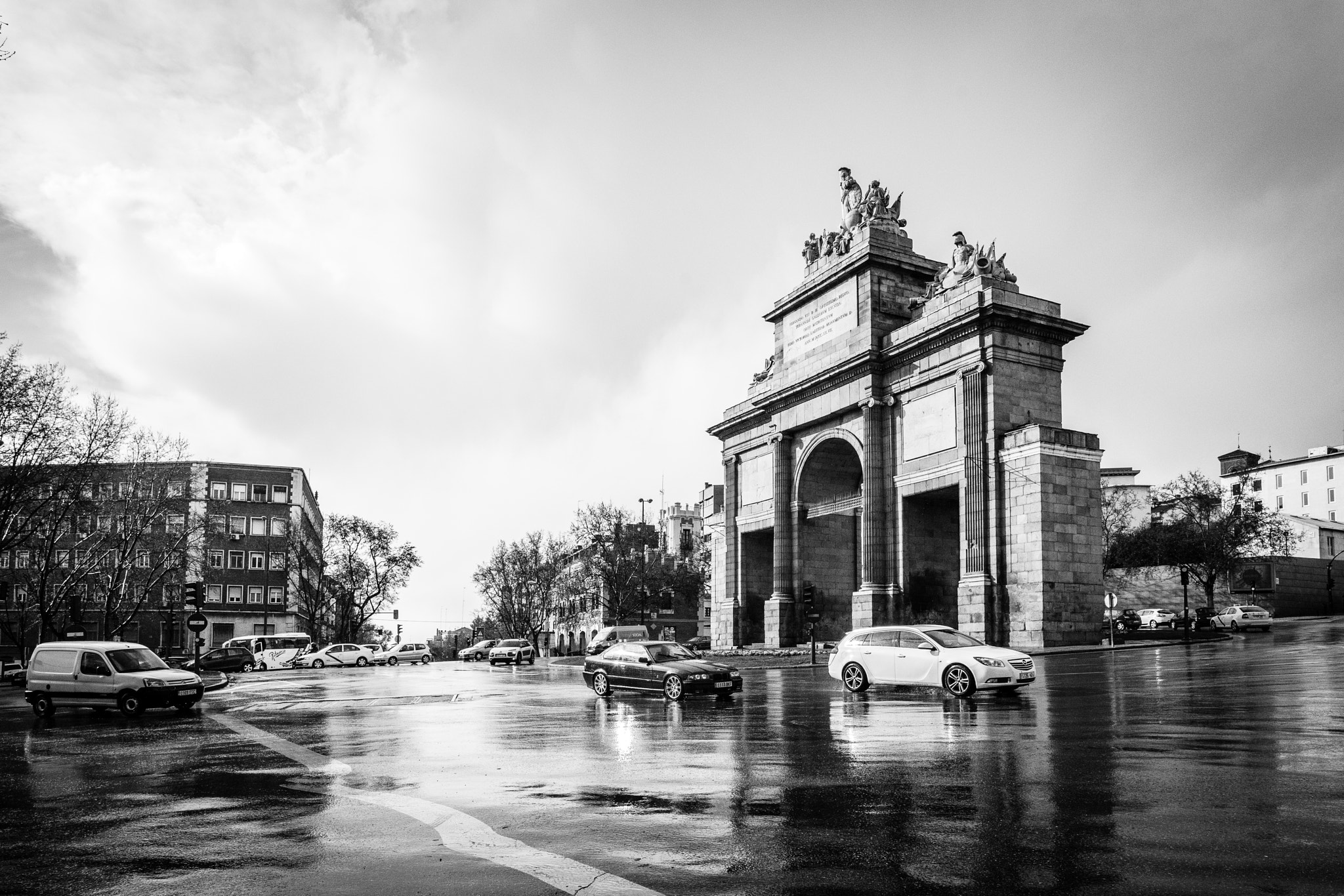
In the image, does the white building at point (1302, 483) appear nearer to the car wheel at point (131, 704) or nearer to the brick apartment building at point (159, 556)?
the brick apartment building at point (159, 556)

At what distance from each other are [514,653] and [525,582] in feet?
113

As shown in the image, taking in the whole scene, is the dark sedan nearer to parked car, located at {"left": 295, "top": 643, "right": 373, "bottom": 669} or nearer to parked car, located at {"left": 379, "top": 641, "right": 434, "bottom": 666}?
parked car, located at {"left": 295, "top": 643, "right": 373, "bottom": 669}

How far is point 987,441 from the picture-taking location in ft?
123

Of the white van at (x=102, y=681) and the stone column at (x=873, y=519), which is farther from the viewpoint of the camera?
the stone column at (x=873, y=519)

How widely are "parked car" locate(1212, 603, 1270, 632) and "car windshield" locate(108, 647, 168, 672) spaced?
4753 centimetres

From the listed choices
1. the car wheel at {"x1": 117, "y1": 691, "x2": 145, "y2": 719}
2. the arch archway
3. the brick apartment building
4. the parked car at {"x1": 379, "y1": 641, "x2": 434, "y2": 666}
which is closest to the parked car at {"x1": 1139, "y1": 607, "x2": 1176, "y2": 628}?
the arch archway

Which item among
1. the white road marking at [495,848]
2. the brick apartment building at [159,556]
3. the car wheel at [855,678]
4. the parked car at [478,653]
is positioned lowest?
the parked car at [478,653]

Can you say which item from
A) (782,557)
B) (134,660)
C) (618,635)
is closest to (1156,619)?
(782,557)

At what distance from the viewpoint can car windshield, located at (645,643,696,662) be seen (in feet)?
76.6

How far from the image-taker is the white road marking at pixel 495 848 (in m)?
6.08

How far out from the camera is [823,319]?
155ft

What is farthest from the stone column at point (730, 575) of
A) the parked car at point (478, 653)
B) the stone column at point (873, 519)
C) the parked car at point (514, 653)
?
the parked car at point (478, 653)

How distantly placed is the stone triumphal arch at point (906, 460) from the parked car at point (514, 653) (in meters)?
11.1

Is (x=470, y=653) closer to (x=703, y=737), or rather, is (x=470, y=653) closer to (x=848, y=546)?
(x=848, y=546)
